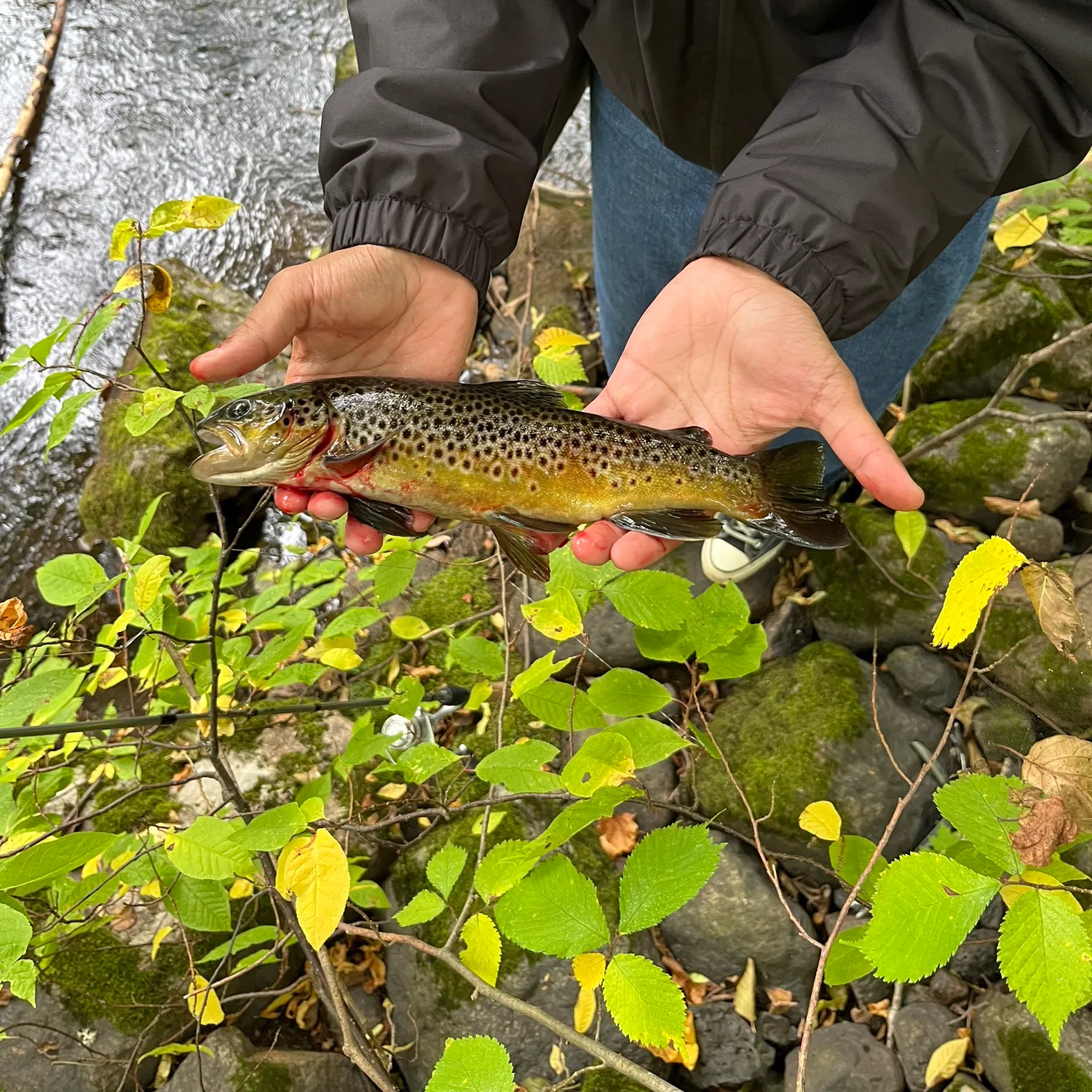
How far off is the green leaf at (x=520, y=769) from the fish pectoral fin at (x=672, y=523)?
1.13m

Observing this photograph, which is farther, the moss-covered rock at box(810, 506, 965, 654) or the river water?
the river water

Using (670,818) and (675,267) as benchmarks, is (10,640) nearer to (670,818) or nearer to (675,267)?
(670,818)

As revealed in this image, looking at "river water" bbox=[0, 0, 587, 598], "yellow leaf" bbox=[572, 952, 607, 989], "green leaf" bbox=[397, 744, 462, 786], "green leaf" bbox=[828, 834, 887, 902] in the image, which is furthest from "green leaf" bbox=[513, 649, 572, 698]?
"river water" bbox=[0, 0, 587, 598]

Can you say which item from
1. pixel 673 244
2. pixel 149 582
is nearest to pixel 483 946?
pixel 149 582

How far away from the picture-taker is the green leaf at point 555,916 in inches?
74.9

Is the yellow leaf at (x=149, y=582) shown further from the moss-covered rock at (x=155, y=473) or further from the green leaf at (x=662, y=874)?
the moss-covered rock at (x=155, y=473)

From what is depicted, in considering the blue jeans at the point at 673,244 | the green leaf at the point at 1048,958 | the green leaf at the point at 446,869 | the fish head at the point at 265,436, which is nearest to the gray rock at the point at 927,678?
the blue jeans at the point at 673,244

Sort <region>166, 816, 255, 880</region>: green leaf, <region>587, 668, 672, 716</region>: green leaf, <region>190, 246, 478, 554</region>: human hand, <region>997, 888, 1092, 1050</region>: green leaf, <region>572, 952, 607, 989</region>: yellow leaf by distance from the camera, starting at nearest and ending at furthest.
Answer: <region>997, 888, 1092, 1050</region>: green leaf, <region>166, 816, 255, 880</region>: green leaf, <region>572, 952, 607, 989</region>: yellow leaf, <region>587, 668, 672, 716</region>: green leaf, <region>190, 246, 478, 554</region>: human hand

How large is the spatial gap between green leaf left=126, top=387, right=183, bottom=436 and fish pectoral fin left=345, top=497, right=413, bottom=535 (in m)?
0.87

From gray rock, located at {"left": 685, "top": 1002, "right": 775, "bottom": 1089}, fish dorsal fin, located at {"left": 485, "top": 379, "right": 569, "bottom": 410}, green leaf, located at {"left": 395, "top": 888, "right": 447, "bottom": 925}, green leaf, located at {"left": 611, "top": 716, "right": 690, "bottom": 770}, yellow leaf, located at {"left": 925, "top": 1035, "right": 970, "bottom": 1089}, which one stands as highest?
fish dorsal fin, located at {"left": 485, "top": 379, "right": 569, "bottom": 410}

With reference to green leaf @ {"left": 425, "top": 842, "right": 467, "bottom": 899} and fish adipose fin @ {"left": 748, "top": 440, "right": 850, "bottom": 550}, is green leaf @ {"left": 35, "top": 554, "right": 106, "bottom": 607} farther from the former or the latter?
fish adipose fin @ {"left": 748, "top": 440, "right": 850, "bottom": 550}

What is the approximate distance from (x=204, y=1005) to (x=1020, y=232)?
5335mm

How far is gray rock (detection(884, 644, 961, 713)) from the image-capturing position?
4.06 m

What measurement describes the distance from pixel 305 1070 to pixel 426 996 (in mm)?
572
